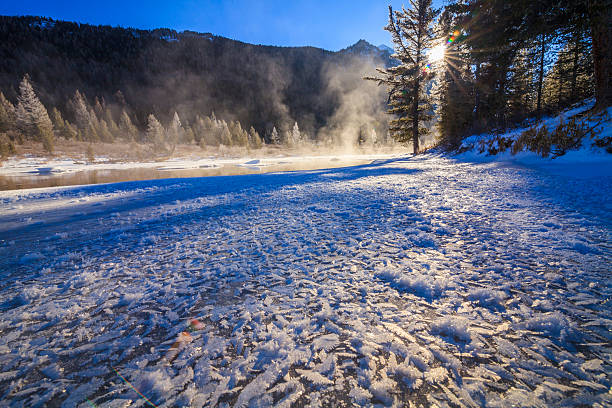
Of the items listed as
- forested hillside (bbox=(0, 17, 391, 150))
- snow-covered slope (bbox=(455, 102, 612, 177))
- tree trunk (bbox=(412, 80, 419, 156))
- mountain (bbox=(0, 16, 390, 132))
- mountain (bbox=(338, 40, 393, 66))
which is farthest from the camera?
mountain (bbox=(338, 40, 393, 66))

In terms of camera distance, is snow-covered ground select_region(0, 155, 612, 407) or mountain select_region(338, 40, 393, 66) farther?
mountain select_region(338, 40, 393, 66)

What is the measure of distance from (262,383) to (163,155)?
53861 millimetres

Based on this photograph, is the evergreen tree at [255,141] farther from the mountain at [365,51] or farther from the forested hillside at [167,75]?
the mountain at [365,51]

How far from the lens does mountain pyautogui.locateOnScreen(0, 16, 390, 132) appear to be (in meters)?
85.9

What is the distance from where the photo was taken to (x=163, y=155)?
45812mm

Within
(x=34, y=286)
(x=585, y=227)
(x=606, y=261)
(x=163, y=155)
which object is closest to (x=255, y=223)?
(x=34, y=286)

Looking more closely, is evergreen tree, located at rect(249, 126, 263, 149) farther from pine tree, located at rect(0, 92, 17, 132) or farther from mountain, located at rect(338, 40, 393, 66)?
mountain, located at rect(338, 40, 393, 66)

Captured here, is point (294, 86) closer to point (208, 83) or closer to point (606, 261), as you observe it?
point (208, 83)

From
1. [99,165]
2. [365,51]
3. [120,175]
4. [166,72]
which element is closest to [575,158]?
[120,175]

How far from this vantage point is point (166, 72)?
4427 inches

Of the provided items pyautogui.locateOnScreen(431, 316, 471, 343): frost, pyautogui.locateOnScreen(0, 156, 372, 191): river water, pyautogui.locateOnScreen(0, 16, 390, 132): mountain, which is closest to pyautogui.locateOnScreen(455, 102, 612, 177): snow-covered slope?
pyautogui.locateOnScreen(431, 316, 471, 343): frost

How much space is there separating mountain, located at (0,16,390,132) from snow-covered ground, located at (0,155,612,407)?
8487cm

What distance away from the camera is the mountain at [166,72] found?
282ft

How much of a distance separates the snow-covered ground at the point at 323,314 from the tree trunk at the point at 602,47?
276 inches
